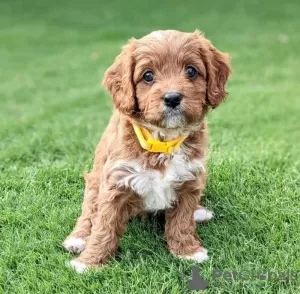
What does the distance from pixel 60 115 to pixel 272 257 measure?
214 inches

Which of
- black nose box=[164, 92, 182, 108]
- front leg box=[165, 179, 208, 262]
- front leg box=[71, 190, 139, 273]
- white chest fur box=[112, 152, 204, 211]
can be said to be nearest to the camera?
black nose box=[164, 92, 182, 108]

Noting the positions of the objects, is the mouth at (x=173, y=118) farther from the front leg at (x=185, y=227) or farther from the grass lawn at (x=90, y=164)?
the grass lawn at (x=90, y=164)

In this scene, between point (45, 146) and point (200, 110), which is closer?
point (200, 110)

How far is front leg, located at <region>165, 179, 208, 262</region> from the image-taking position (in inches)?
161

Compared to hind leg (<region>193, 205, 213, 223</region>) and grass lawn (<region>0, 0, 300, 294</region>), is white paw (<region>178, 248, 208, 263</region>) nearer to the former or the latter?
grass lawn (<region>0, 0, 300, 294</region>)

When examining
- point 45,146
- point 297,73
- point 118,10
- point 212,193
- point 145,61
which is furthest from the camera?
point 118,10

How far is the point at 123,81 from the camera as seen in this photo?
3.84 meters

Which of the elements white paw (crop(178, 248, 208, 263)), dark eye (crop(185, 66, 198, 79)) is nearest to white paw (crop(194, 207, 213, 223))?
white paw (crop(178, 248, 208, 263))

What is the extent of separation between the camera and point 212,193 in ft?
16.0

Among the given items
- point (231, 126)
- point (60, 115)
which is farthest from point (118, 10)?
point (231, 126)

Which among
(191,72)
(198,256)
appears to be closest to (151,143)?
(191,72)

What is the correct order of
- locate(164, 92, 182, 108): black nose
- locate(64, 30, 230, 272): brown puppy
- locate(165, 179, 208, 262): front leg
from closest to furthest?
locate(164, 92, 182, 108): black nose
locate(64, 30, 230, 272): brown puppy
locate(165, 179, 208, 262): front leg

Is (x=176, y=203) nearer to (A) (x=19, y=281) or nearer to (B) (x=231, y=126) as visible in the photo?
(A) (x=19, y=281)

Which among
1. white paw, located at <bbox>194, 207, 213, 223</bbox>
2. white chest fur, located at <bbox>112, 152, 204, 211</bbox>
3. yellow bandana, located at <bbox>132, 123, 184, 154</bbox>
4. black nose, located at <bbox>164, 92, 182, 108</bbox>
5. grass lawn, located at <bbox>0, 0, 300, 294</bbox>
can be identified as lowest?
grass lawn, located at <bbox>0, 0, 300, 294</bbox>
